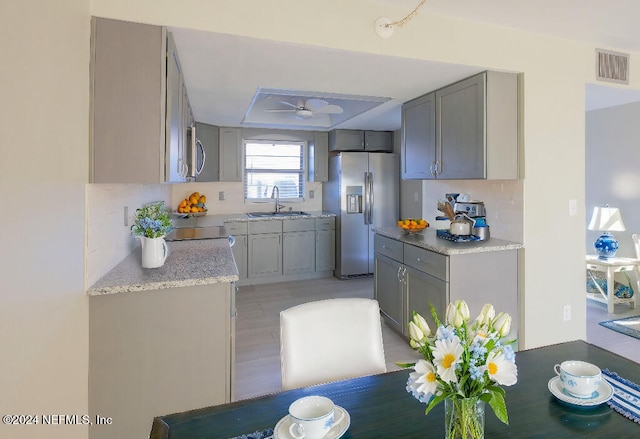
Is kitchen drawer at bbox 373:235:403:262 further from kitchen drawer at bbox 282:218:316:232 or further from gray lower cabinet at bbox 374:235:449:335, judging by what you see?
kitchen drawer at bbox 282:218:316:232

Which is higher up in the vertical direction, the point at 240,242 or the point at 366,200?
the point at 366,200

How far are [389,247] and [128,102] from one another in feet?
8.08

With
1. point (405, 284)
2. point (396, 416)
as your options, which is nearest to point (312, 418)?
point (396, 416)

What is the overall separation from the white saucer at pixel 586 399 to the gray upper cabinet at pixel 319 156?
188 inches

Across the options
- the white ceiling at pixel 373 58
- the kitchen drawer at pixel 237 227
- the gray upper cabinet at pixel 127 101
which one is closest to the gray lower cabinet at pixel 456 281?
the white ceiling at pixel 373 58

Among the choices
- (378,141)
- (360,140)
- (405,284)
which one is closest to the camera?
(405,284)

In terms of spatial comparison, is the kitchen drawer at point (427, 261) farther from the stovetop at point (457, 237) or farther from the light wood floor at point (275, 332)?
the light wood floor at point (275, 332)

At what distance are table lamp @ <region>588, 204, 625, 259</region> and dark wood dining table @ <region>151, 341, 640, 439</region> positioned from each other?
11.2 ft

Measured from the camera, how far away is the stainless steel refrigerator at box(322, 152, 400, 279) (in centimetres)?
530

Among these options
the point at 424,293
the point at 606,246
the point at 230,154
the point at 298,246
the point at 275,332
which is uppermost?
the point at 230,154

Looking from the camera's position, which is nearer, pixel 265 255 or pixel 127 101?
pixel 127 101

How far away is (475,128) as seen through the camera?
2.78 m

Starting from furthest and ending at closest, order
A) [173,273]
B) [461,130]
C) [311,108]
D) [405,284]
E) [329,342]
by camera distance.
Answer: [311,108] < [405,284] < [461,130] < [173,273] < [329,342]

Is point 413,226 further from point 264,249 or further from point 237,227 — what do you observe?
point 237,227
